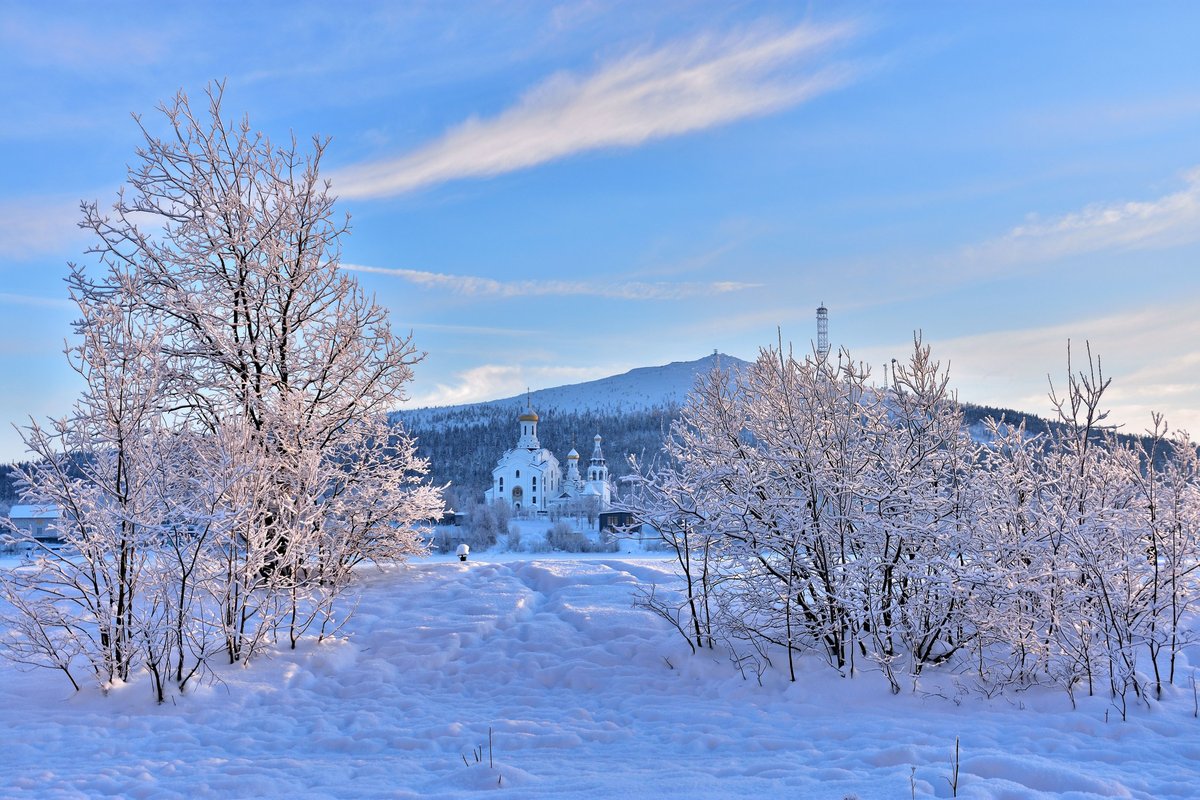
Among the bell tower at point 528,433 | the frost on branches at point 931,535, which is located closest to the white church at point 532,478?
the bell tower at point 528,433

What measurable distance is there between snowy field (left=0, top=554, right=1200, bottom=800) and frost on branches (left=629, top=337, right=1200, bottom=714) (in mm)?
396

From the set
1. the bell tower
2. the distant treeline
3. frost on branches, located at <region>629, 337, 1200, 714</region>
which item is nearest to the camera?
frost on branches, located at <region>629, 337, 1200, 714</region>

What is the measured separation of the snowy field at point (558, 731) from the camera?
16.4ft

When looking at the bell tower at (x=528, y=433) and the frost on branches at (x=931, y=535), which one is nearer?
the frost on branches at (x=931, y=535)

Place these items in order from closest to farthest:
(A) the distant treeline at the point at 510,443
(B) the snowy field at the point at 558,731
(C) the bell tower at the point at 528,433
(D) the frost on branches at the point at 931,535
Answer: (B) the snowy field at the point at 558,731 < (D) the frost on branches at the point at 931,535 < (C) the bell tower at the point at 528,433 < (A) the distant treeline at the point at 510,443

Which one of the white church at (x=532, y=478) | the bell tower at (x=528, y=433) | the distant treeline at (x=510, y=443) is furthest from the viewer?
the distant treeline at (x=510, y=443)

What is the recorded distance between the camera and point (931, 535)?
680cm

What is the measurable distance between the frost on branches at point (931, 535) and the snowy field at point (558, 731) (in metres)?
0.40

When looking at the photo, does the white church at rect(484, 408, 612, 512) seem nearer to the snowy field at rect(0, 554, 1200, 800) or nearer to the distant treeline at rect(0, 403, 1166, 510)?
the distant treeline at rect(0, 403, 1166, 510)

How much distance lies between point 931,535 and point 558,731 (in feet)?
11.5

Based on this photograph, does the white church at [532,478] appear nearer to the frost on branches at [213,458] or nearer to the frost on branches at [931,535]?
the frost on branches at [213,458]

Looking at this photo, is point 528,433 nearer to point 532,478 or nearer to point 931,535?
point 532,478

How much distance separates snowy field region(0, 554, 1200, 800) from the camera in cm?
500

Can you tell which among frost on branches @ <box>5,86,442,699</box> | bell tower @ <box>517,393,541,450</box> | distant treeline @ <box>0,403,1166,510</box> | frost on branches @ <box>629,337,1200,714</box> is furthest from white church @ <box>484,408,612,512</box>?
frost on branches @ <box>629,337,1200,714</box>
